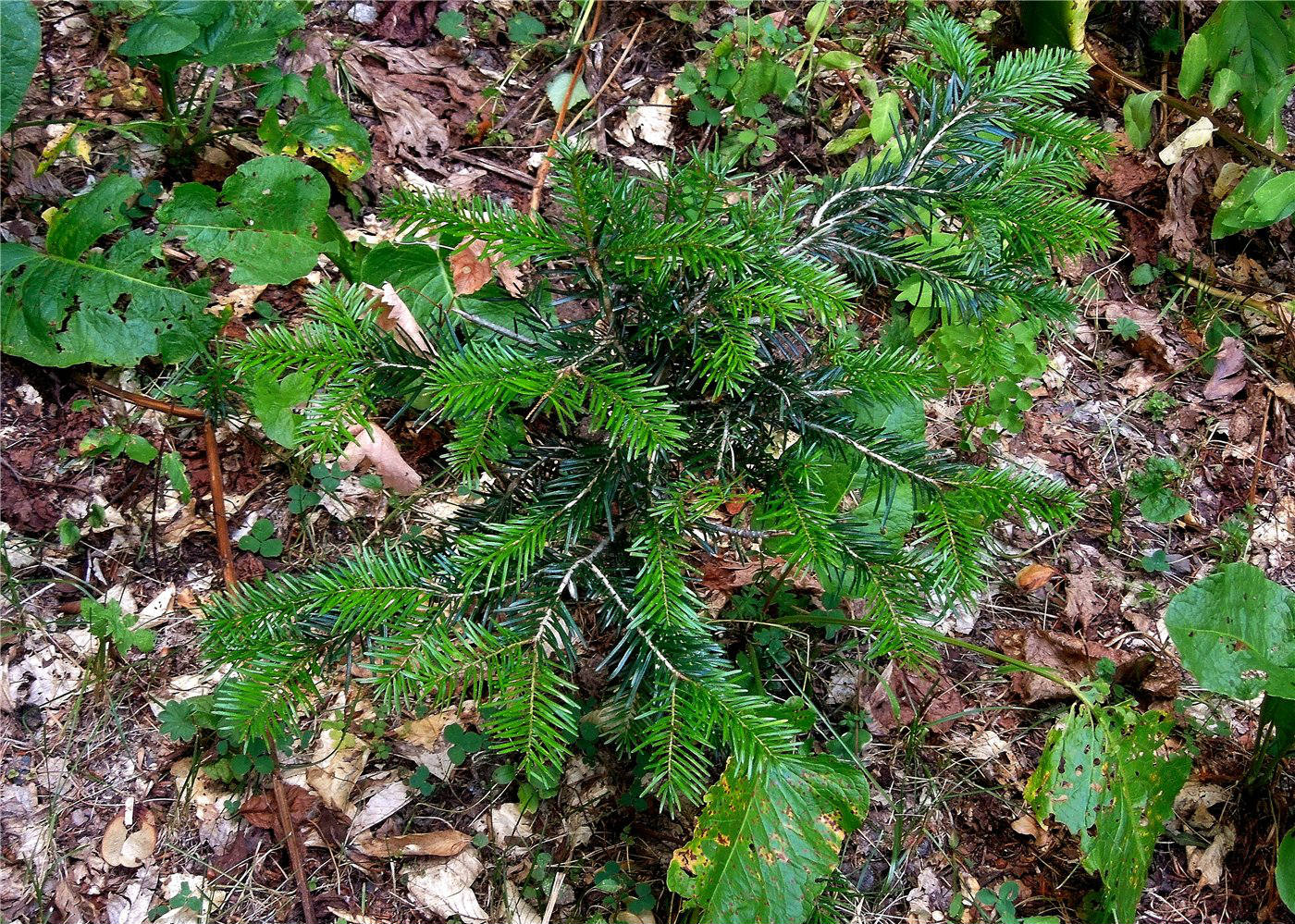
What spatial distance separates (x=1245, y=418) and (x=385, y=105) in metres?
2.89

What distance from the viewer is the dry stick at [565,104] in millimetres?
2763

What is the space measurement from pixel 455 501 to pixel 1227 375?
2468 mm

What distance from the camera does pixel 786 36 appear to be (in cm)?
308

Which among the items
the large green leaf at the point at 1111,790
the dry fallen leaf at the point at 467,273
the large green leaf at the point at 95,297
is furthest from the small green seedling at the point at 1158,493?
the large green leaf at the point at 95,297

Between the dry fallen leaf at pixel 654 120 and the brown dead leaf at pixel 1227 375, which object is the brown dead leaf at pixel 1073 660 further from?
the dry fallen leaf at pixel 654 120

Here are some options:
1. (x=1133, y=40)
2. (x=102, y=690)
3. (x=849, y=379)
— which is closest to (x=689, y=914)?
(x=849, y=379)

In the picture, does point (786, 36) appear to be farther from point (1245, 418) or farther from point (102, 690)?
point (102, 690)

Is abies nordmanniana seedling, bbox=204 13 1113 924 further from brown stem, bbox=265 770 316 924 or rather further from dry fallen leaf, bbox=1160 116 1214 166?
dry fallen leaf, bbox=1160 116 1214 166

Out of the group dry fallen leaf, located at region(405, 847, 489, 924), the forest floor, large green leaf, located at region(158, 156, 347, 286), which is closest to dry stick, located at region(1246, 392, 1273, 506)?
the forest floor

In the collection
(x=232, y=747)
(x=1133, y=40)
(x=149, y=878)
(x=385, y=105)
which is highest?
(x=1133, y=40)

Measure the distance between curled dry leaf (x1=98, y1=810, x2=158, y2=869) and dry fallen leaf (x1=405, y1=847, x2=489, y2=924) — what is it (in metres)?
0.56

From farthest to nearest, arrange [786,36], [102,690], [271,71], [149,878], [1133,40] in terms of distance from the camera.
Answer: [1133,40]
[786,36]
[271,71]
[102,690]
[149,878]

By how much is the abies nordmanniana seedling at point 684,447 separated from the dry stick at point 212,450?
26.7 inches

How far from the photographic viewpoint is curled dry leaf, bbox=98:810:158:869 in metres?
1.94
